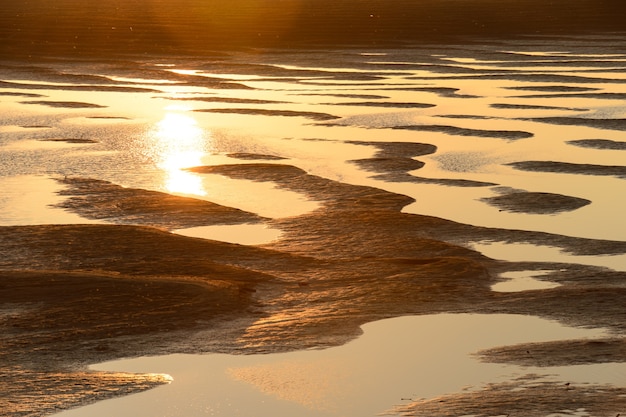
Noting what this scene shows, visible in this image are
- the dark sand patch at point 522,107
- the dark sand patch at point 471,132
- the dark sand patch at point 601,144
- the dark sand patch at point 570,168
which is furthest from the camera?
the dark sand patch at point 522,107

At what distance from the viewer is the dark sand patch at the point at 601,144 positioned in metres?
17.2

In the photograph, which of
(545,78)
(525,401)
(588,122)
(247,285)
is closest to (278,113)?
(588,122)

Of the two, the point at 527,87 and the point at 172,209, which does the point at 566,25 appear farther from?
the point at 172,209

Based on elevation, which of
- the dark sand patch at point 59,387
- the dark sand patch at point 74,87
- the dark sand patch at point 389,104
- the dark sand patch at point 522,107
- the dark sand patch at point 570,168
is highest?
the dark sand patch at point 74,87

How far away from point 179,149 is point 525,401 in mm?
10485

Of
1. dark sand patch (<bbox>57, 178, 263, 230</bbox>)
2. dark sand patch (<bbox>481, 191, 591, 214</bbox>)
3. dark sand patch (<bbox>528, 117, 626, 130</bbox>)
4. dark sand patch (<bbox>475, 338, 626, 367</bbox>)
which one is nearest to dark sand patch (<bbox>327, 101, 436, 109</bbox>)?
dark sand patch (<bbox>528, 117, 626, 130</bbox>)

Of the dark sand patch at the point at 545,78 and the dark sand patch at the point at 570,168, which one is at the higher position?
the dark sand patch at the point at 545,78

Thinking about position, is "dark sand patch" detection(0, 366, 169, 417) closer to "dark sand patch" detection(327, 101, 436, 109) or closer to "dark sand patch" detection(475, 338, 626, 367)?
"dark sand patch" detection(475, 338, 626, 367)

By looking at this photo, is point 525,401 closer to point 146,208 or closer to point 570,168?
point 146,208

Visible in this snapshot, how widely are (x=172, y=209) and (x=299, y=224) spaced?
1.37 meters

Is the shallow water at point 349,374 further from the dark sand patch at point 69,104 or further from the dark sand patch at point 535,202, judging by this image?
the dark sand patch at point 69,104

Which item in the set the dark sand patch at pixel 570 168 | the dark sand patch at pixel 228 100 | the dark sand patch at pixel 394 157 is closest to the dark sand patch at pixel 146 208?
the dark sand patch at pixel 394 157

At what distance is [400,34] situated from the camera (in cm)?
4588

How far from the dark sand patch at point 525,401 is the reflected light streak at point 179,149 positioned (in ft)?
21.8
